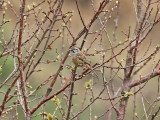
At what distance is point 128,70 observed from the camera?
4.62 metres

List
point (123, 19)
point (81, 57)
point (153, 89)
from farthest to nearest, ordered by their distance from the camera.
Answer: point (123, 19) → point (153, 89) → point (81, 57)

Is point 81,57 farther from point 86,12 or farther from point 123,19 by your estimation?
point 123,19

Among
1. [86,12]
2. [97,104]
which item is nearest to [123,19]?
[86,12]

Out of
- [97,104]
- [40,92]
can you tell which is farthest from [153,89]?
[40,92]

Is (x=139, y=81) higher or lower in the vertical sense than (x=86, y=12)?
lower

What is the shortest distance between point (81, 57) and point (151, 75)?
958 mm

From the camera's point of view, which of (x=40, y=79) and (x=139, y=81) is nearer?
(x=139, y=81)

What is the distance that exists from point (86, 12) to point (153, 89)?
444 centimetres

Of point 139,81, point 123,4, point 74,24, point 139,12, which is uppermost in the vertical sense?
point 123,4

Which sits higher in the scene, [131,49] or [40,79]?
[40,79]

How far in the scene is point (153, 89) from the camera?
32.9 feet

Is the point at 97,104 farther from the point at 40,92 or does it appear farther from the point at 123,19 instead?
the point at 123,19

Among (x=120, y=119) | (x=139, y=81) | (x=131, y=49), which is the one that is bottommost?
(x=120, y=119)

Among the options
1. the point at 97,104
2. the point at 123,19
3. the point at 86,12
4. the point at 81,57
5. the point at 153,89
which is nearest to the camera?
the point at 81,57
